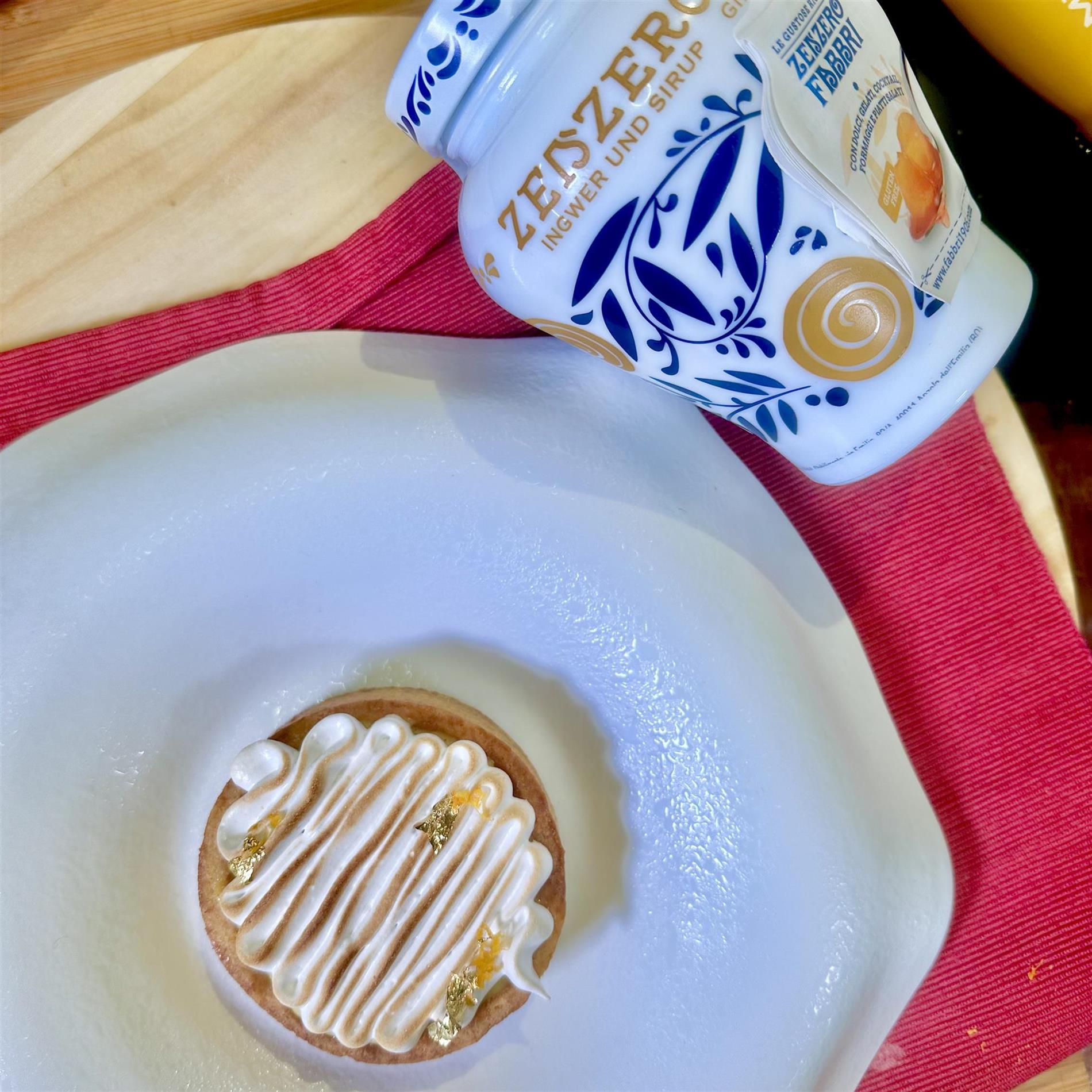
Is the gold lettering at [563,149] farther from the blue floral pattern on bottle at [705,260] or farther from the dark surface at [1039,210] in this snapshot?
the dark surface at [1039,210]

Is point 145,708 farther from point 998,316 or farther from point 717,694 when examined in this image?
point 998,316

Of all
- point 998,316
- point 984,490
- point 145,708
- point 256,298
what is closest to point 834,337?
point 998,316

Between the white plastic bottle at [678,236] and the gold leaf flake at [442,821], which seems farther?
the gold leaf flake at [442,821]

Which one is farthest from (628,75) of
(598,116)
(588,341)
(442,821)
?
(442,821)

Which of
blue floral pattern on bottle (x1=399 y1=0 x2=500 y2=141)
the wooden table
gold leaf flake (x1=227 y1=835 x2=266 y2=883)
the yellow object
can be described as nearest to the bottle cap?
blue floral pattern on bottle (x1=399 y1=0 x2=500 y2=141)

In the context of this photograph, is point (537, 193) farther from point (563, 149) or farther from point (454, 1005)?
point (454, 1005)

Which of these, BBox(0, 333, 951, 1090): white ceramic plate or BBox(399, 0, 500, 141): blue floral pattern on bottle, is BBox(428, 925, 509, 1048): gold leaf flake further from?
BBox(399, 0, 500, 141): blue floral pattern on bottle

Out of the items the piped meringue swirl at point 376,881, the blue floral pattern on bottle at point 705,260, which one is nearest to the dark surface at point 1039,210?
the blue floral pattern on bottle at point 705,260
